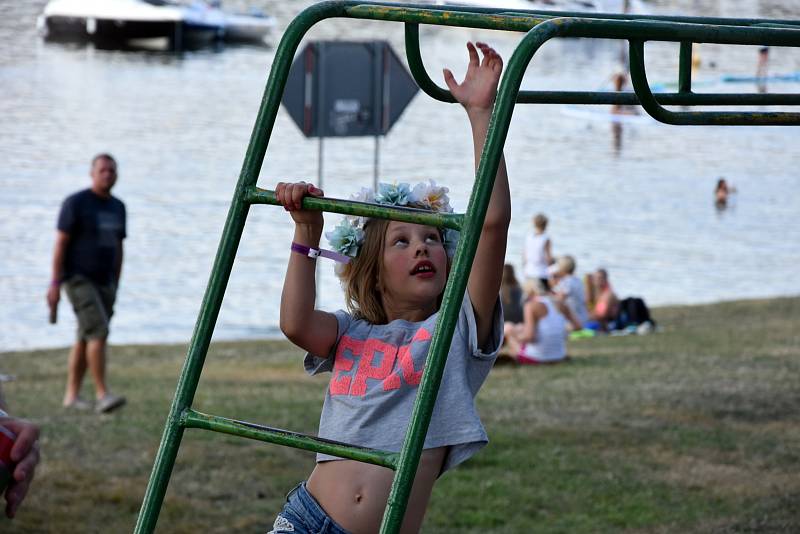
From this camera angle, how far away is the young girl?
11.3 ft

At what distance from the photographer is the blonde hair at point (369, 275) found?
369 centimetres

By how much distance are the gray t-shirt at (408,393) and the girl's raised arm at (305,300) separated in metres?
0.11

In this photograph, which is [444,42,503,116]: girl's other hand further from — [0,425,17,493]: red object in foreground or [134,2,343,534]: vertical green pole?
[0,425,17,493]: red object in foreground

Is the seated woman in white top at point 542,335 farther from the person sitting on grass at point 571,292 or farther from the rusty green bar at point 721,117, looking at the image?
the rusty green bar at point 721,117

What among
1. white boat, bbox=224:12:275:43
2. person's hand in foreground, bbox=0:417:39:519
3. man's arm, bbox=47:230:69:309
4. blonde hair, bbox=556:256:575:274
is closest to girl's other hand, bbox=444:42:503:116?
person's hand in foreground, bbox=0:417:39:519

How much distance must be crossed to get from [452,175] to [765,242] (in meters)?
7.76

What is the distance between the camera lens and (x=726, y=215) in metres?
31.2

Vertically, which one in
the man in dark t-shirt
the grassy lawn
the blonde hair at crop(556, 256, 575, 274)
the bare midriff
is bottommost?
the blonde hair at crop(556, 256, 575, 274)

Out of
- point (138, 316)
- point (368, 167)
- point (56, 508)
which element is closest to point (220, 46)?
point (368, 167)

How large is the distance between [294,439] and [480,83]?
0.84 meters

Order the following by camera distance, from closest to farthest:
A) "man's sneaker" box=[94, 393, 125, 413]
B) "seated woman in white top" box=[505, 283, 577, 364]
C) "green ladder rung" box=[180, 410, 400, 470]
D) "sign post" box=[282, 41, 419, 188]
→ "green ladder rung" box=[180, 410, 400, 470], "man's sneaker" box=[94, 393, 125, 413], "seated woman in white top" box=[505, 283, 577, 364], "sign post" box=[282, 41, 419, 188]

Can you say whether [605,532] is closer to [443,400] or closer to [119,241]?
[443,400]

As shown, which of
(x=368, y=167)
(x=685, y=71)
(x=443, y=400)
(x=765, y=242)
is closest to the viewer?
(x=443, y=400)

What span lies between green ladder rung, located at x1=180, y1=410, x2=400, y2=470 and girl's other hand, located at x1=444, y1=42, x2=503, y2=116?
2.49ft
